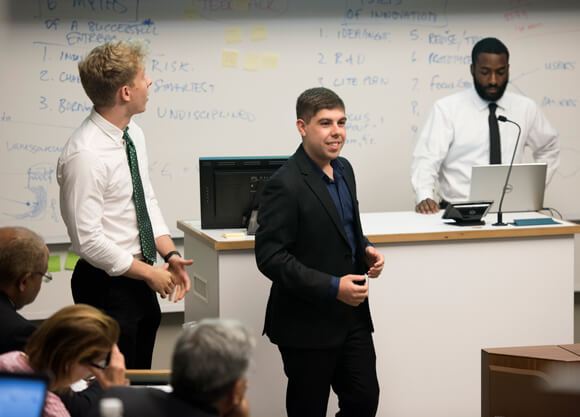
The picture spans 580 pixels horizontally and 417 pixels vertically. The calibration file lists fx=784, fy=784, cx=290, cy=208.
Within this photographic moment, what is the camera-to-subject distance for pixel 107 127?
108 inches

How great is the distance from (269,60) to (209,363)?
134 inches

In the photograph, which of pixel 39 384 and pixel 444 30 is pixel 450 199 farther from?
pixel 39 384

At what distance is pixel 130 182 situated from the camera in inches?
109

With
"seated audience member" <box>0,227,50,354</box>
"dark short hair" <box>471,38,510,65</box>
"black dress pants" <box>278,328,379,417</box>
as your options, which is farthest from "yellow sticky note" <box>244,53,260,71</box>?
"seated audience member" <box>0,227,50,354</box>

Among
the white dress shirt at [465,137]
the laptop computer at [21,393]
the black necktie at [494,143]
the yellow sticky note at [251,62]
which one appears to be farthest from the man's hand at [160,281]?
the black necktie at [494,143]

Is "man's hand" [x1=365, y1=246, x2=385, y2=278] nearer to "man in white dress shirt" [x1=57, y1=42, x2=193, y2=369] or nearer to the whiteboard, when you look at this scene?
"man in white dress shirt" [x1=57, y1=42, x2=193, y2=369]

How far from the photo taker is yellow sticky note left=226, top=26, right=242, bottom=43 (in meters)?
4.66

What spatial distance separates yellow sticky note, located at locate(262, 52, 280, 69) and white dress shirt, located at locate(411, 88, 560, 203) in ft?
3.25

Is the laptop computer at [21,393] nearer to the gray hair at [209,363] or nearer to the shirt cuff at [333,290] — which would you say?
the gray hair at [209,363]

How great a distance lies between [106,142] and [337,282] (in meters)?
0.94

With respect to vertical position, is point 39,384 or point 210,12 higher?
point 210,12

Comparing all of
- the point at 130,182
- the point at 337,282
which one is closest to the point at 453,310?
the point at 337,282

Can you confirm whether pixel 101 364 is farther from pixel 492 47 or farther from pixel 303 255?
pixel 492 47

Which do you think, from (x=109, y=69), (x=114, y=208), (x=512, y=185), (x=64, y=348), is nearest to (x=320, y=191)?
(x=114, y=208)
